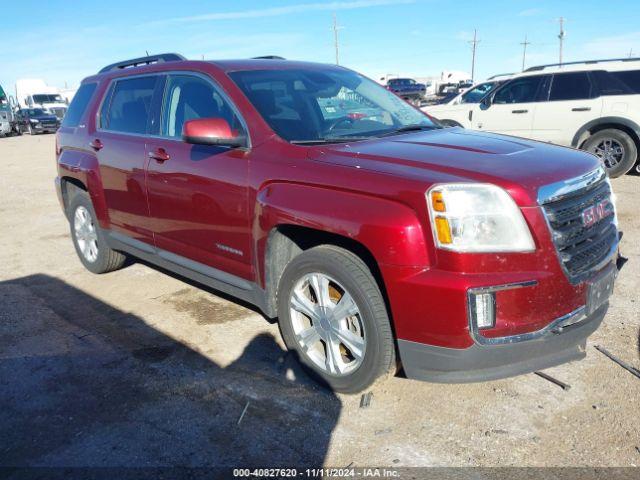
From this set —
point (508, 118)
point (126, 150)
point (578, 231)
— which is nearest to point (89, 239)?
point (126, 150)

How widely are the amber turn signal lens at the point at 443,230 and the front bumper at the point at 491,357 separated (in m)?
0.51

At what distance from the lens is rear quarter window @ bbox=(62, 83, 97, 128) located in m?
5.31

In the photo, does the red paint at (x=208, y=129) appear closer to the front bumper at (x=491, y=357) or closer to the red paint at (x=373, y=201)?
the red paint at (x=373, y=201)

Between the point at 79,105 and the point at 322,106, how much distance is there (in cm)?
287

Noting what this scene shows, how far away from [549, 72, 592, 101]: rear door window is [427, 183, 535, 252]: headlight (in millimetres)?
7848

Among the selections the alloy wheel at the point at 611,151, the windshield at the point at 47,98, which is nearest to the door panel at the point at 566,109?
the alloy wheel at the point at 611,151

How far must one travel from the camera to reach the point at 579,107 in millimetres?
9227

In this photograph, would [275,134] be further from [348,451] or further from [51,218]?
[51,218]

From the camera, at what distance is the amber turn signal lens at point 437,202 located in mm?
2543

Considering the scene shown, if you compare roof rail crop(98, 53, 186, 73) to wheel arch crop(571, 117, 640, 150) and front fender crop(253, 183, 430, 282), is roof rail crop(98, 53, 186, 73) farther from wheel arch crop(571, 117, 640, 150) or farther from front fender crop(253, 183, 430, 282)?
wheel arch crop(571, 117, 640, 150)

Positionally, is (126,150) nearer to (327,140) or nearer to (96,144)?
(96,144)

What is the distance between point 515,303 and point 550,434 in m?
0.73

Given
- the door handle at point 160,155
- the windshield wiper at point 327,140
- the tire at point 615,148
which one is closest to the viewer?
the windshield wiper at point 327,140

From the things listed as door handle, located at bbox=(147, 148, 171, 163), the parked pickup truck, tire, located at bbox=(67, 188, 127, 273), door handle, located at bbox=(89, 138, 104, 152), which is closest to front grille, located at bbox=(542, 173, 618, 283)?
door handle, located at bbox=(147, 148, 171, 163)
